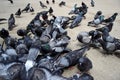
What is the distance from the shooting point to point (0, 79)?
9.39 ft

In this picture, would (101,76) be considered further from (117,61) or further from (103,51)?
(103,51)

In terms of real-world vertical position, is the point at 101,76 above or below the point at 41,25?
below

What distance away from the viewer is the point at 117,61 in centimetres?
344

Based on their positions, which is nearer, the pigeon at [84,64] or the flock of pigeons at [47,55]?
the flock of pigeons at [47,55]

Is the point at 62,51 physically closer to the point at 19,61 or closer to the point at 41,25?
the point at 19,61

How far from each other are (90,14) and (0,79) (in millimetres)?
4173

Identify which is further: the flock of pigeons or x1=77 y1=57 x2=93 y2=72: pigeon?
x1=77 y1=57 x2=93 y2=72: pigeon

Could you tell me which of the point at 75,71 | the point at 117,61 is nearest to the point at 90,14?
the point at 117,61

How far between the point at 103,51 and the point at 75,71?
82cm

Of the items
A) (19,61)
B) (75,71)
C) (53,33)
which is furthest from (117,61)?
(19,61)

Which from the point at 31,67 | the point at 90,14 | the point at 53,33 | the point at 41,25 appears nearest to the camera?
the point at 31,67

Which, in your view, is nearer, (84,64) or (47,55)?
(84,64)

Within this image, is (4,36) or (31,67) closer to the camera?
(31,67)

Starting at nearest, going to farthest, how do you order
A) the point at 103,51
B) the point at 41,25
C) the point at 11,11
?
the point at 103,51 < the point at 41,25 < the point at 11,11
